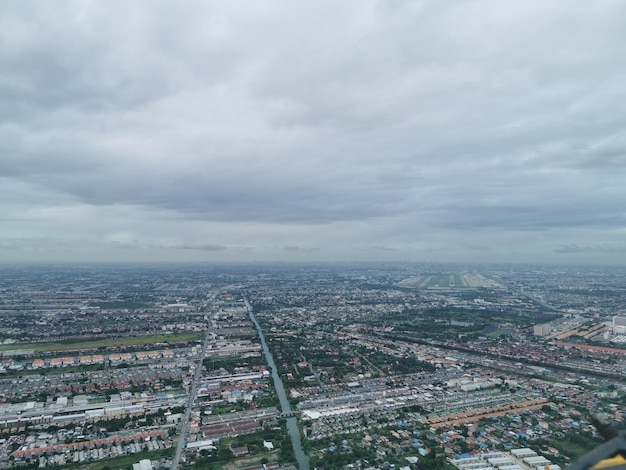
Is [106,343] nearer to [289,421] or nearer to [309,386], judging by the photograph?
[309,386]

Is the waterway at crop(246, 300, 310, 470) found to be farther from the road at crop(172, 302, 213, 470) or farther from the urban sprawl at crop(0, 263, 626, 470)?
the road at crop(172, 302, 213, 470)

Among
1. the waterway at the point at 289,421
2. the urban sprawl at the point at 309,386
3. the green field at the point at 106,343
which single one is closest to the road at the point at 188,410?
the urban sprawl at the point at 309,386

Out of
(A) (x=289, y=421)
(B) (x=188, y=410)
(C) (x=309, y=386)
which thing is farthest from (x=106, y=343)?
(A) (x=289, y=421)

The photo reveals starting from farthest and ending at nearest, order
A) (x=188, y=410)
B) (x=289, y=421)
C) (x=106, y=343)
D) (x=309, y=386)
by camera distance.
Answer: (x=106, y=343)
(x=309, y=386)
(x=188, y=410)
(x=289, y=421)

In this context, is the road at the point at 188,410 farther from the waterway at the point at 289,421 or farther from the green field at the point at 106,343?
the green field at the point at 106,343

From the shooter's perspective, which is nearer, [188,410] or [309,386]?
[188,410]

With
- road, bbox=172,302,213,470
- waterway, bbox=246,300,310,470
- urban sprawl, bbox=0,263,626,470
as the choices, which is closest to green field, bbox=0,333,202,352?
urban sprawl, bbox=0,263,626,470

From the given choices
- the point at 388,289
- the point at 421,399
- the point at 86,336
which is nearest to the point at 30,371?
the point at 86,336

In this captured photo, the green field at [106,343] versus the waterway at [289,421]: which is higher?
the waterway at [289,421]

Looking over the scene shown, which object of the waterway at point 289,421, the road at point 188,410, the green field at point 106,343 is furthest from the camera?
the green field at point 106,343
